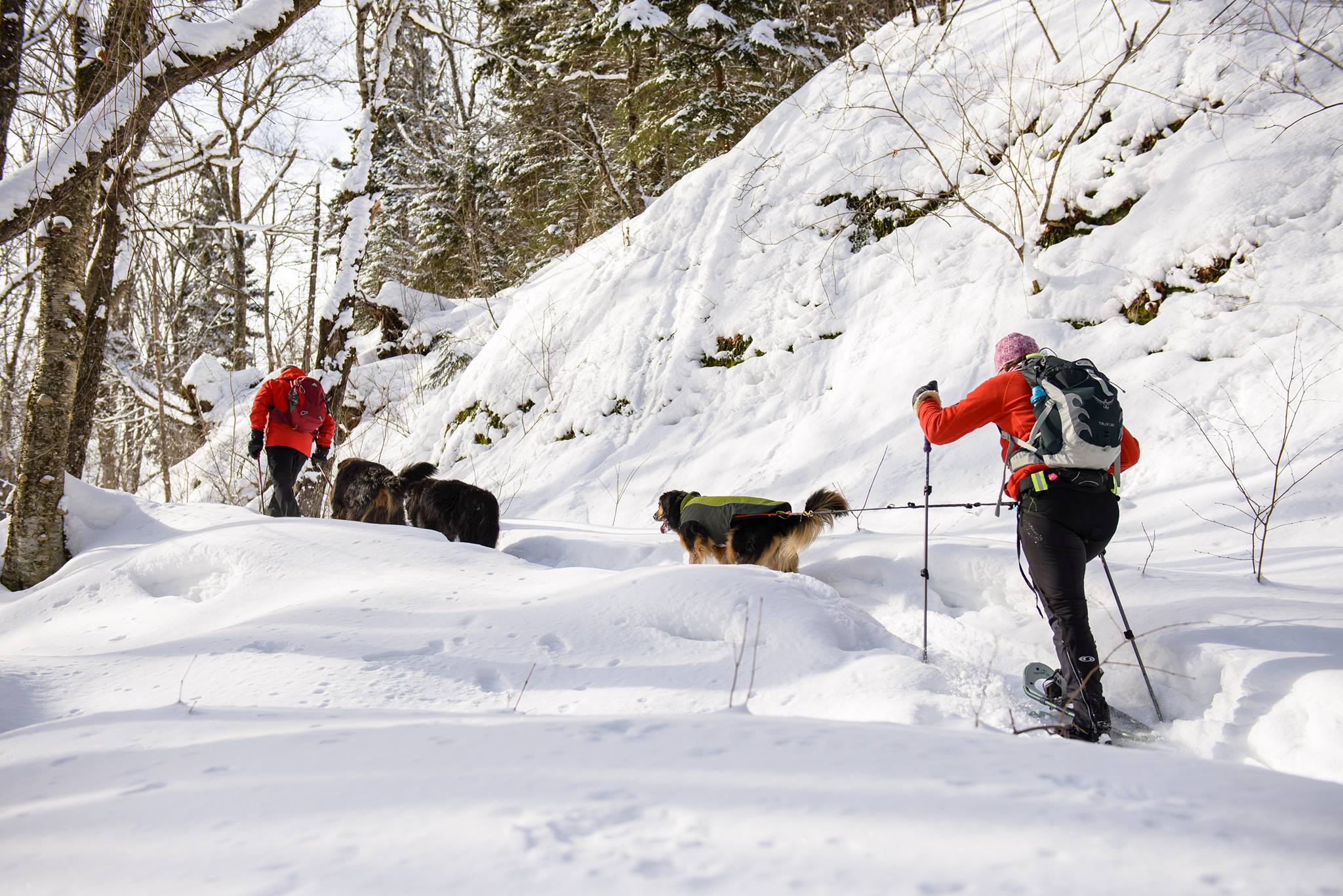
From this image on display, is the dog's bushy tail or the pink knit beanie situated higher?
the pink knit beanie

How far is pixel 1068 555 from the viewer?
9.59 ft

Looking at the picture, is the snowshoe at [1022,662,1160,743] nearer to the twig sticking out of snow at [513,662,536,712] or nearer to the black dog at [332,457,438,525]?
the twig sticking out of snow at [513,662,536,712]

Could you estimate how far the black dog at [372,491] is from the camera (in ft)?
22.0

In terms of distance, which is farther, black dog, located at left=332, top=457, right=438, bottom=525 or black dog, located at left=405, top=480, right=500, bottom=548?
black dog, located at left=332, top=457, right=438, bottom=525

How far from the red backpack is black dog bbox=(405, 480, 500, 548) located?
178 cm

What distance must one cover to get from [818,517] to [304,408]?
534 cm

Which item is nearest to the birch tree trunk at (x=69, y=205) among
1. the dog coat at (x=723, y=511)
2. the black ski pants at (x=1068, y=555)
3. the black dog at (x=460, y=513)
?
the black dog at (x=460, y=513)

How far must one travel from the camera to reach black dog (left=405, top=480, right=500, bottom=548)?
5762mm

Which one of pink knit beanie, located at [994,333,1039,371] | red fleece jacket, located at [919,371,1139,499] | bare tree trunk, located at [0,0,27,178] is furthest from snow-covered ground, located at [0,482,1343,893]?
bare tree trunk, located at [0,0,27,178]

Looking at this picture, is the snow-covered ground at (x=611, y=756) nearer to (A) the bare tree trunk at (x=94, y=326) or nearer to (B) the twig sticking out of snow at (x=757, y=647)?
(B) the twig sticking out of snow at (x=757, y=647)

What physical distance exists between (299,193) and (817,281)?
380 inches

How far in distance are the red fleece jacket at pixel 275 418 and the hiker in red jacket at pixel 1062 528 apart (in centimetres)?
640

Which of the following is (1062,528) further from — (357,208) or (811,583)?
(357,208)

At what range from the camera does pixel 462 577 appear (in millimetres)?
3908
